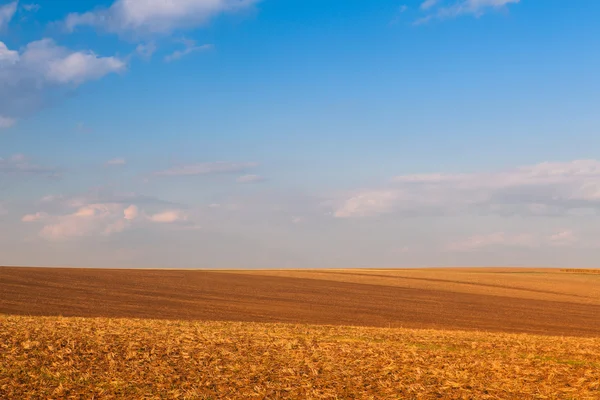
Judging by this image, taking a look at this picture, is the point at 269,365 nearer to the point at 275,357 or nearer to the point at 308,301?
the point at 275,357

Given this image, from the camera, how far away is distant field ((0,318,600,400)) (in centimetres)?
1359

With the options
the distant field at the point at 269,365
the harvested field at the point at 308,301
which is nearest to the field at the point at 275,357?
the distant field at the point at 269,365

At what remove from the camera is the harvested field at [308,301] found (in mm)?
33312

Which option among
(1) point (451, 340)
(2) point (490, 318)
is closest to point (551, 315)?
(2) point (490, 318)

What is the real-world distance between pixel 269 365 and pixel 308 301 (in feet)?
92.7

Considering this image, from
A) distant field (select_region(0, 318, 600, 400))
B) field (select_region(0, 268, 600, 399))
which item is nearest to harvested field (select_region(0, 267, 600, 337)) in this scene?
field (select_region(0, 268, 600, 399))

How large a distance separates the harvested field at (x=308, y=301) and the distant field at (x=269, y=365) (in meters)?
10.9

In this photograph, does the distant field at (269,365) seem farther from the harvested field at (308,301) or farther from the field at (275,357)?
the harvested field at (308,301)

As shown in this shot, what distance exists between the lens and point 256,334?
69.6ft

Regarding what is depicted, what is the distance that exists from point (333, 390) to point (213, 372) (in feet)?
10.7

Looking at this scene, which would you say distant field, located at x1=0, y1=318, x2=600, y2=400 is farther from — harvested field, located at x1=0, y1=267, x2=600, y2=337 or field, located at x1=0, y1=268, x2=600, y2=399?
harvested field, located at x1=0, y1=267, x2=600, y2=337

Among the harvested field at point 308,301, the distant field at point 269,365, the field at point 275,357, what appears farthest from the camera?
the harvested field at point 308,301

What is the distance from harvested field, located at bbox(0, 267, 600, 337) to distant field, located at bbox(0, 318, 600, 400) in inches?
429

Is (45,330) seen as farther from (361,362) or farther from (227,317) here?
(227,317)
